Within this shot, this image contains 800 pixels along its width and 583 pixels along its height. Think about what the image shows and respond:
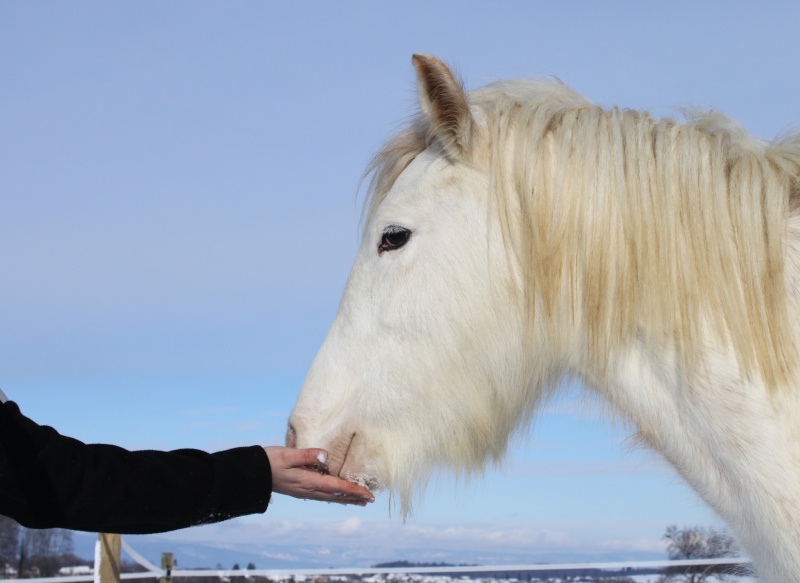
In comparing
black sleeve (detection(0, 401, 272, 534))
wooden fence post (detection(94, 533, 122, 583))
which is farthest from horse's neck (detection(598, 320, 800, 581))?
wooden fence post (detection(94, 533, 122, 583))

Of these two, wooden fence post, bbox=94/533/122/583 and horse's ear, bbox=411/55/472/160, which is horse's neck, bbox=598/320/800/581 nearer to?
horse's ear, bbox=411/55/472/160

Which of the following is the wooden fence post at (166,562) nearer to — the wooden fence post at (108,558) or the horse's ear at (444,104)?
the wooden fence post at (108,558)

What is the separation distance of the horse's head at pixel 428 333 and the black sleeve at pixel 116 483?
0.21 metres

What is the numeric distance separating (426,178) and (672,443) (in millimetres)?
933

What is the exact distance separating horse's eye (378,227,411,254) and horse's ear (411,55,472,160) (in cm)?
25

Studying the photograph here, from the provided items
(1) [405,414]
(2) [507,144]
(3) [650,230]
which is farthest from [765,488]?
(2) [507,144]

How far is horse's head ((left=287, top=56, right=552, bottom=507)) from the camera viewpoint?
77.0 inches

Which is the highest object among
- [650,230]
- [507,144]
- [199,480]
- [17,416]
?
[507,144]

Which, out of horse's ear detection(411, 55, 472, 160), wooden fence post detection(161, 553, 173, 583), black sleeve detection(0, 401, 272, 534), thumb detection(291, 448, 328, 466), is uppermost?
horse's ear detection(411, 55, 472, 160)

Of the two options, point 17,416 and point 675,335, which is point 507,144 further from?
point 17,416

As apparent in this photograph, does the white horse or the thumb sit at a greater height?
the white horse

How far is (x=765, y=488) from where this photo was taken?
156 cm

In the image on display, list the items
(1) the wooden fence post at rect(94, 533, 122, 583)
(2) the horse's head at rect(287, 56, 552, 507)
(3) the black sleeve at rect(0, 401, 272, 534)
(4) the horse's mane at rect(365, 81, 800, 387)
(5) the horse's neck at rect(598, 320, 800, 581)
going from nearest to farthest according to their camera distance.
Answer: (5) the horse's neck at rect(598, 320, 800, 581), (4) the horse's mane at rect(365, 81, 800, 387), (3) the black sleeve at rect(0, 401, 272, 534), (2) the horse's head at rect(287, 56, 552, 507), (1) the wooden fence post at rect(94, 533, 122, 583)

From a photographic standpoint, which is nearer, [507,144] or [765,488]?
[765,488]
